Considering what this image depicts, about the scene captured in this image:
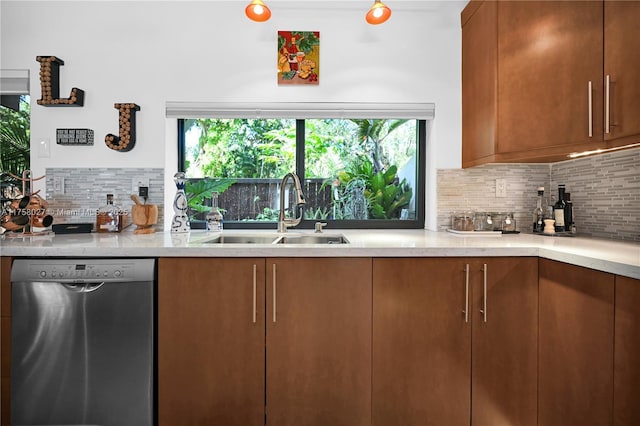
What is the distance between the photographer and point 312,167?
2461 mm

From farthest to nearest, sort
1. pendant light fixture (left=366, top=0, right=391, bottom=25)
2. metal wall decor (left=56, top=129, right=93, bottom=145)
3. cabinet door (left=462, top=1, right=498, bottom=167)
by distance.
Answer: metal wall decor (left=56, top=129, right=93, bottom=145) → cabinet door (left=462, top=1, right=498, bottom=167) → pendant light fixture (left=366, top=0, right=391, bottom=25)

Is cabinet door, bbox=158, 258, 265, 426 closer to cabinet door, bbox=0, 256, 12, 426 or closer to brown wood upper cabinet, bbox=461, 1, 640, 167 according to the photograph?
cabinet door, bbox=0, 256, 12, 426

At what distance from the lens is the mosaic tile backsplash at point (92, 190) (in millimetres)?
2234

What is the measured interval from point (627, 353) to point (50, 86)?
317cm

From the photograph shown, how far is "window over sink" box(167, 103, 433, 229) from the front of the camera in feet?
8.02

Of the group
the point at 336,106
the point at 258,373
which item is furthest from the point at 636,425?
the point at 336,106

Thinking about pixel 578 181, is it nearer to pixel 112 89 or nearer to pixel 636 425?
pixel 636 425

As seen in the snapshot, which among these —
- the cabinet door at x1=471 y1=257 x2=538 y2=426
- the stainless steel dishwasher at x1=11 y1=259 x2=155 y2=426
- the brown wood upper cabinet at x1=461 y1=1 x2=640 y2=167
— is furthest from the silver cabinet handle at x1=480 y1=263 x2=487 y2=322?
the stainless steel dishwasher at x1=11 y1=259 x2=155 y2=426

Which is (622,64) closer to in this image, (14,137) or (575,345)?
(575,345)

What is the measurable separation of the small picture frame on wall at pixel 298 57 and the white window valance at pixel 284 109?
0.56 ft

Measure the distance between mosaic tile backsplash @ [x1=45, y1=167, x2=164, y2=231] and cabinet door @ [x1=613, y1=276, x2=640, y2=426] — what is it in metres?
2.38

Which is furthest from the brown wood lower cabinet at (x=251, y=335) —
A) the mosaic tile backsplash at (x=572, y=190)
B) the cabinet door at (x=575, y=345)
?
the mosaic tile backsplash at (x=572, y=190)

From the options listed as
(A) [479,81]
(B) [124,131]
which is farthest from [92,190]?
(A) [479,81]

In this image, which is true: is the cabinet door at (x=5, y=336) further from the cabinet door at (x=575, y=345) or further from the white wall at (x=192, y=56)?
the cabinet door at (x=575, y=345)
